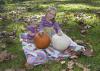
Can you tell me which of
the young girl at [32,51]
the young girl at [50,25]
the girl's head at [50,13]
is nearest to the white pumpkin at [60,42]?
the young girl at [50,25]

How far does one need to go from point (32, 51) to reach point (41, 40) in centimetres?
29

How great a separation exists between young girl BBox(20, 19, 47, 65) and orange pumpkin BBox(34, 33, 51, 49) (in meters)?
0.11

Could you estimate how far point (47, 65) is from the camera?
21.4 feet

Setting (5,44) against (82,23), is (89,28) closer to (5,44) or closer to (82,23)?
(82,23)

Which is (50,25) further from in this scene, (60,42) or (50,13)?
(60,42)

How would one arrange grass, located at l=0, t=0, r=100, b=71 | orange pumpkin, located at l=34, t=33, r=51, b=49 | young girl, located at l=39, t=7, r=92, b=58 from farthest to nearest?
young girl, located at l=39, t=7, r=92, b=58 → orange pumpkin, located at l=34, t=33, r=51, b=49 → grass, located at l=0, t=0, r=100, b=71

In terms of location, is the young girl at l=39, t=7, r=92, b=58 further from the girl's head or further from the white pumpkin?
the white pumpkin

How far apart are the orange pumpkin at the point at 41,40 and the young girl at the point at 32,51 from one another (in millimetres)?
106

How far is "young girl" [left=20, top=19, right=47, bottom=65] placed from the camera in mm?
6574

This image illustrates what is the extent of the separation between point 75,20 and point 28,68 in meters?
3.16

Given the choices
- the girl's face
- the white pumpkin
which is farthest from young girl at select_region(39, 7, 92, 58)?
the white pumpkin

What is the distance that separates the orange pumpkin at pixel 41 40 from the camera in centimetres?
686

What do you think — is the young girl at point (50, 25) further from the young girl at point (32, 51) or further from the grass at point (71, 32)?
the grass at point (71, 32)

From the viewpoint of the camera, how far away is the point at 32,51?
6797 millimetres
